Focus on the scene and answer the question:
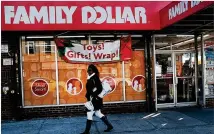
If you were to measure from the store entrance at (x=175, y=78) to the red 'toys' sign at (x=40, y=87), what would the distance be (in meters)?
3.94

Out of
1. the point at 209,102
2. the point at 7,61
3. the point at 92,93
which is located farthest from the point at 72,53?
the point at 209,102

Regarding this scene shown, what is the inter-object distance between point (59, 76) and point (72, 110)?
120 cm

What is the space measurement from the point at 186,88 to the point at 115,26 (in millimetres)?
3883

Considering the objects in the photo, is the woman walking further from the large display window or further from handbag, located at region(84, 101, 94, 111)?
the large display window

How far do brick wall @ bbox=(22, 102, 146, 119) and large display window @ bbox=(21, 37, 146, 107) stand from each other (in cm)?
15

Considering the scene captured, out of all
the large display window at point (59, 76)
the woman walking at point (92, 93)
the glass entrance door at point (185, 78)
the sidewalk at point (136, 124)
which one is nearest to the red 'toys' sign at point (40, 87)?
the large display window at point (59, 76)

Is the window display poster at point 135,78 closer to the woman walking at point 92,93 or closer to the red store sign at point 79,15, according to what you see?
the red store sign at point 79,15

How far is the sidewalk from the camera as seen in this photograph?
282 inches

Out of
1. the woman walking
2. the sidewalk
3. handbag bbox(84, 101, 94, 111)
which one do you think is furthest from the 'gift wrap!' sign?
handbag bbox(84, 101, 94, 111)

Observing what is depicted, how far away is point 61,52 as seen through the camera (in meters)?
9.09

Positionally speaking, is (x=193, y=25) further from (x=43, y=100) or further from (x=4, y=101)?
(x=4, y=101)

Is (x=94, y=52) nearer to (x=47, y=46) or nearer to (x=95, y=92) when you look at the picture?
(x=47, y=46)

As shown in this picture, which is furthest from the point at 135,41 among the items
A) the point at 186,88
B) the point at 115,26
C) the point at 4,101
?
the point at 4,101

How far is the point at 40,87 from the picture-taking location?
9.18 metres
